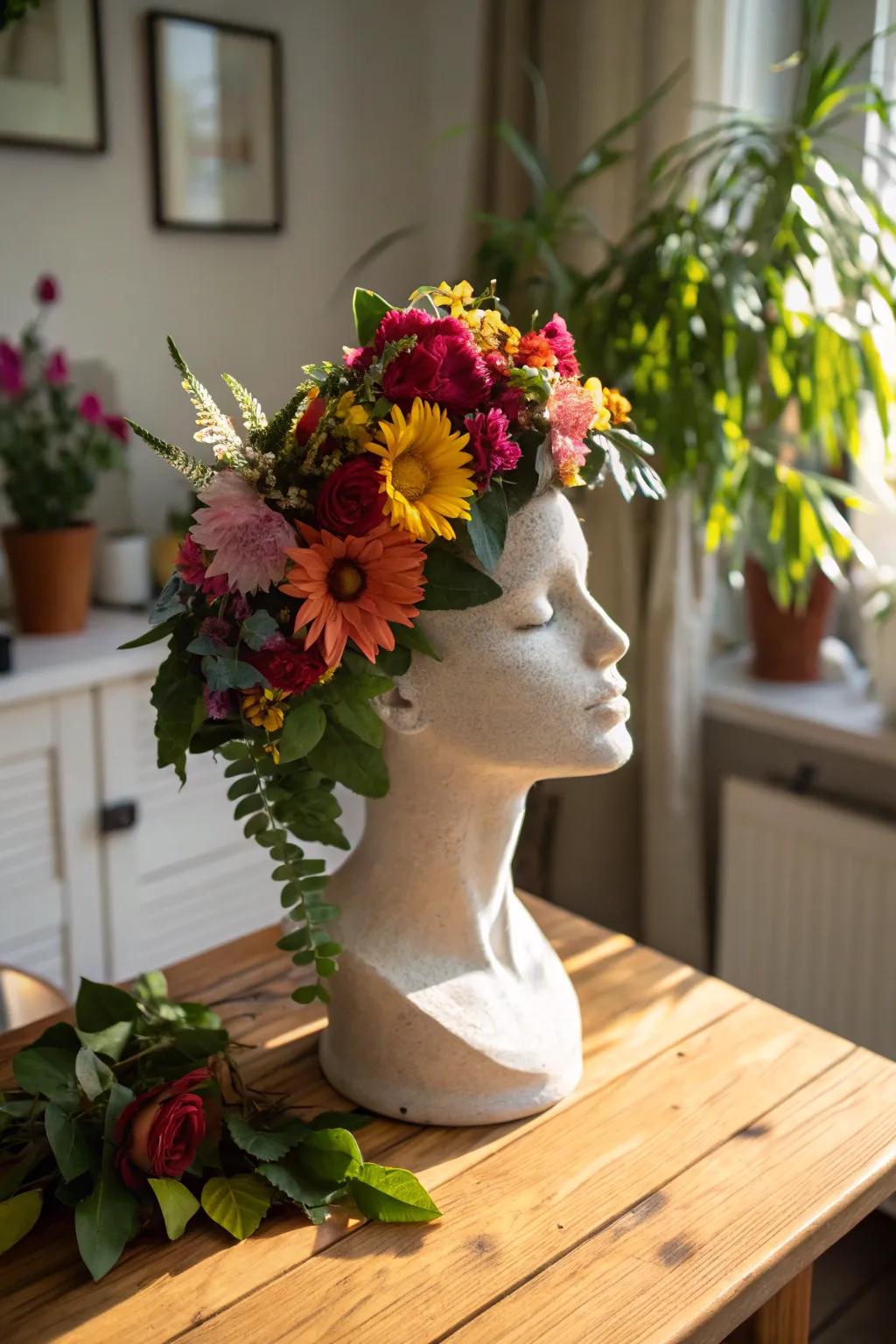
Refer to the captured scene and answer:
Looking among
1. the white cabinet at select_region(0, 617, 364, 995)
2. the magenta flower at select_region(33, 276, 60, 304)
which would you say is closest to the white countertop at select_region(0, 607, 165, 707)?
the white cabinet at select_region(0, 617, 364, 995)

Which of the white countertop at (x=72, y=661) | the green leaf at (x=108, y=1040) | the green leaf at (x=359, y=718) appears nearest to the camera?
the green leaf at (x=359, y=718)

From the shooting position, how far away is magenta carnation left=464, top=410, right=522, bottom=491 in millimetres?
1060

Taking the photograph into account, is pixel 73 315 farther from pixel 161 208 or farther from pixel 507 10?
pixel 507 10

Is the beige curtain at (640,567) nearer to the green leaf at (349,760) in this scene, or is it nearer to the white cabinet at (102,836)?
the white cabinet at (102,836)

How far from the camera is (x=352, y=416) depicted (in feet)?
3.42

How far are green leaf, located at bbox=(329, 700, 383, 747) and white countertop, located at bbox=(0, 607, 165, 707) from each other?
3.15ft

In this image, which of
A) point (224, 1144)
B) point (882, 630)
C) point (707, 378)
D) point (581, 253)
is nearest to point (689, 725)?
point (882, 630)

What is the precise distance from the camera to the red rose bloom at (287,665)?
1.02 meters

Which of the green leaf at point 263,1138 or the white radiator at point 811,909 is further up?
the green leaf at point 263,1138

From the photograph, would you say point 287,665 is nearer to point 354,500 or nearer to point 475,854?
point 354,500

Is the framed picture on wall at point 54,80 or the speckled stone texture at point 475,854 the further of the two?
the framed picture on wall at point 54,80

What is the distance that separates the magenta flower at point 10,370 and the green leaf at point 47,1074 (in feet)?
4.59

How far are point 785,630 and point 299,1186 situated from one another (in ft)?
5.22

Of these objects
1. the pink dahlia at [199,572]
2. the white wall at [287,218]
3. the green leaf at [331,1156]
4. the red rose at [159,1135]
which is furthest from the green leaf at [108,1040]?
the white wall at [287,218]
